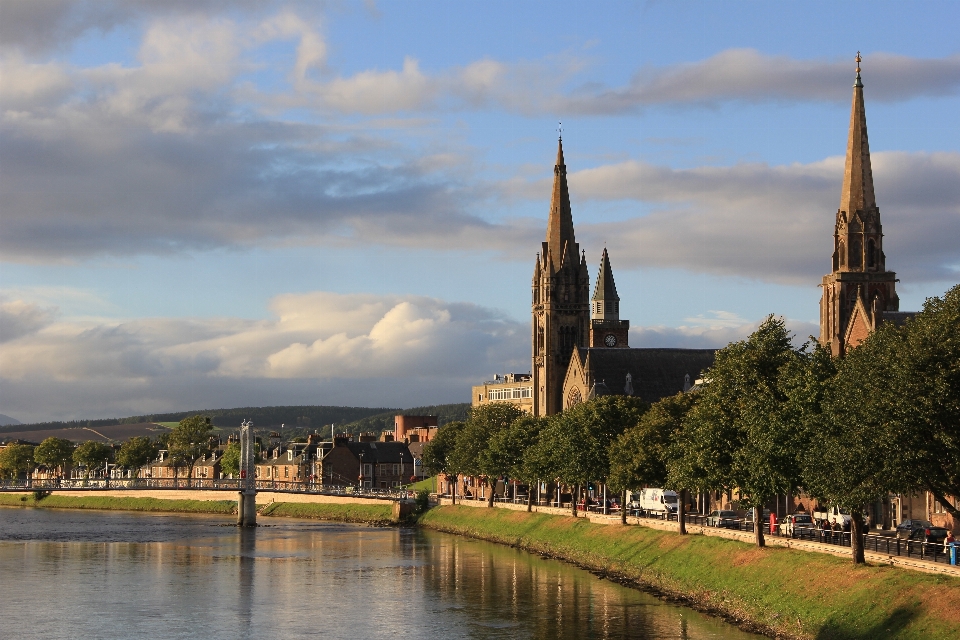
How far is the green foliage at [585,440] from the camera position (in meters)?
138

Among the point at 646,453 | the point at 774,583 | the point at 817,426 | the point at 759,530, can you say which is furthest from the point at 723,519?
the point at 817,426

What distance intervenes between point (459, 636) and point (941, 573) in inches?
1069

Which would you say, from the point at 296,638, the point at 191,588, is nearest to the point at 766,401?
the point at 296,638

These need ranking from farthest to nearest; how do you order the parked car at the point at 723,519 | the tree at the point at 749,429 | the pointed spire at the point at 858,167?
the pointed spire at the point at 858,167 → the parked car at the point at 723,519 → the tree at the point at 749,429

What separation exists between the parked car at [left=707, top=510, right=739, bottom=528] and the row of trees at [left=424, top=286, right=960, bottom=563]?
2.64 m

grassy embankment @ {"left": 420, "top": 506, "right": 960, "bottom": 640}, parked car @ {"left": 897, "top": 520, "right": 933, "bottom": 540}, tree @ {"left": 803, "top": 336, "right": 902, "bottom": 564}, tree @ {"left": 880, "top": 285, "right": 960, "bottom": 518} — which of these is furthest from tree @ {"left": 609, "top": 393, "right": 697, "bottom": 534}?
tree @ {"left": 880, "top": 285, "right": 960, "bottom": 518}

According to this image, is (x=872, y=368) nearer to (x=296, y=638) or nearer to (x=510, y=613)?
(x=510, y=613)

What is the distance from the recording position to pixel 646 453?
121m

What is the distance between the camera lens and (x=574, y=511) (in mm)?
142000

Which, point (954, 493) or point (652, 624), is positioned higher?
point (954, 493)

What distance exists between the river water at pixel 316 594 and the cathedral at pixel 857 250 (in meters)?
49.2

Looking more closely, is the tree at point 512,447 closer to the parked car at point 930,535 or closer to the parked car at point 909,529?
the parked car at point 909,529

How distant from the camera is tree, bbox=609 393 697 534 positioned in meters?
121

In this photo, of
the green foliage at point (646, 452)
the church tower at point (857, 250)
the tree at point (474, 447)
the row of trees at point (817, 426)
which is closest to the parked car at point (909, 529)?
the row of trees at point (817, 426)
